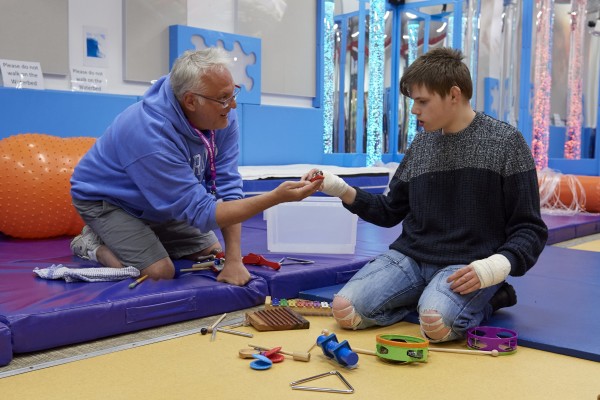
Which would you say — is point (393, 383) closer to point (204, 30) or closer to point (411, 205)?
point (411, 205)

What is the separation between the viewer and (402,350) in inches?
73.1

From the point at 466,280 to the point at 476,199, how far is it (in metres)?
0.32

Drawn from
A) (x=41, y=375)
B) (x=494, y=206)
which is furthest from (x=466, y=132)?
(x=41, y=375)

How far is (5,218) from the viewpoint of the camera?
3.20 metres

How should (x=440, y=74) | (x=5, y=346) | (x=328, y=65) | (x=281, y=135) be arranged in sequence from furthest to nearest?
(x=328, y=65) → (x=281, y=135) → (x=440, y=74) → (x=5, y=346)

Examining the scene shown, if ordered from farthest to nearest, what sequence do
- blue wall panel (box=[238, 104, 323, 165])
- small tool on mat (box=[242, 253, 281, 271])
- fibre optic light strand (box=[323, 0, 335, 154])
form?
1. fibre optic light strand (box=[323, 0, 335, 154])
2. blue wall panel (box=[238, 104, 323, 165])
3. small tool on mat (box=[242, 253, 281, 271])

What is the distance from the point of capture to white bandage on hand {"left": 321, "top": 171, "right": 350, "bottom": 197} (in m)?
2.34

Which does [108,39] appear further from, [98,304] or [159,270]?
[98,304]

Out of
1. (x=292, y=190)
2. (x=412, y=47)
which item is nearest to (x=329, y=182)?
(x=292, y=190)

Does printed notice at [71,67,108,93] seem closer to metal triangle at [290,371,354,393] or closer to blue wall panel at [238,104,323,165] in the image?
blue wall panel at [238,104,323,165]

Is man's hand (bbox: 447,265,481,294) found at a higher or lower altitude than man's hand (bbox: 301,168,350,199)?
lower

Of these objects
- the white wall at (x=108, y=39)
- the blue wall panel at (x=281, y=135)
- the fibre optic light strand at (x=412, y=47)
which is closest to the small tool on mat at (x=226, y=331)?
the white wall at (x=108, y=39)

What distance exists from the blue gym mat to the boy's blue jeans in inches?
3.6

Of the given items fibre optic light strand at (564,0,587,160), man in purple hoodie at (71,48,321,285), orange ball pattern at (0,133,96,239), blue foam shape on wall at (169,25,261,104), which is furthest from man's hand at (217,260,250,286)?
fibre optic light strand at (564,0,587,160)
